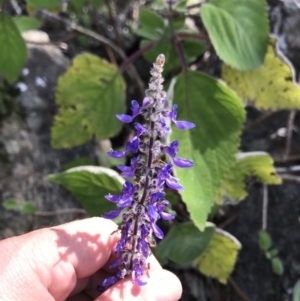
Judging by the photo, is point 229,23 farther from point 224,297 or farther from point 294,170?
point 224,297

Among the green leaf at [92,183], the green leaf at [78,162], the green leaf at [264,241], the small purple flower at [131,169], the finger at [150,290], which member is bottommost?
the green leaf at [264,241]

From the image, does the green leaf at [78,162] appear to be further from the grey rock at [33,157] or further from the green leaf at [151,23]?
the green leaf at [151,23]

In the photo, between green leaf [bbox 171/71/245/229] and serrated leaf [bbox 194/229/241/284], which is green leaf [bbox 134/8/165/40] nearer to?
green leaf [bbox 171/71/245/229]

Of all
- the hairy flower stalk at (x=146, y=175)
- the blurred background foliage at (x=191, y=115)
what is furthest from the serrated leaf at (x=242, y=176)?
the hairy flower stalk at (x=146, y=175)

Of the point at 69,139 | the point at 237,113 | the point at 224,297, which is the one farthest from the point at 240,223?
the point at 69,139

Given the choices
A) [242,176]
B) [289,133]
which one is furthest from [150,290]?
[289,133]

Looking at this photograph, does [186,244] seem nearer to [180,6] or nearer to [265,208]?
[265,208]

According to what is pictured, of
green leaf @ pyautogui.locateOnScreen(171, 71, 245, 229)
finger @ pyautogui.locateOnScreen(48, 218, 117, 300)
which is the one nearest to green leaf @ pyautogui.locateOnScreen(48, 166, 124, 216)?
green leaf @ pyautogui.locateOnScreen(171, 71, 245, 229)
